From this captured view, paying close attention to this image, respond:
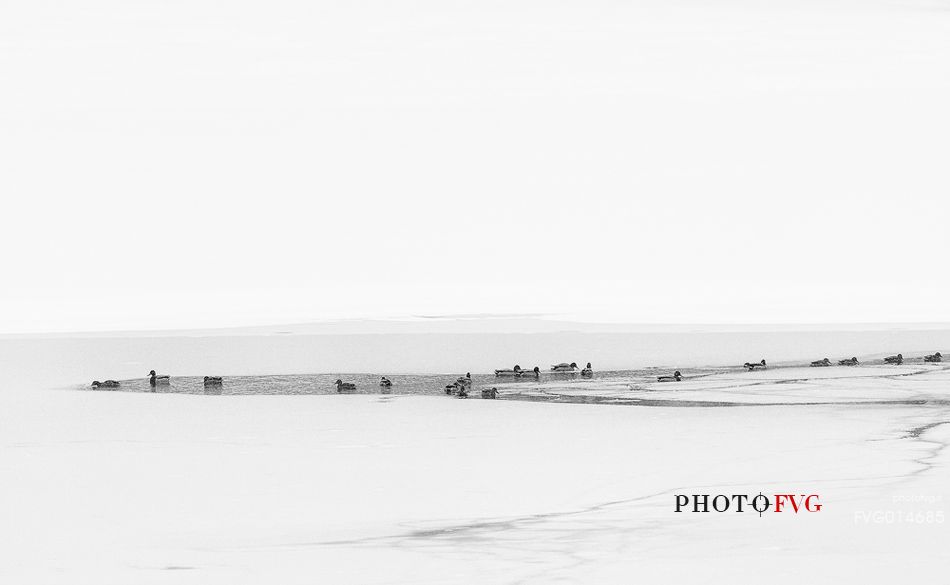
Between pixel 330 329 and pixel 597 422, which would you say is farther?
pixel 330 329

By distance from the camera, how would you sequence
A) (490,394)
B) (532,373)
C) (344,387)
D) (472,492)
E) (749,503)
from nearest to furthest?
1. (749,503)
2. (472,492)
3. (490,394)
4. (344,387)
5. (532,373)

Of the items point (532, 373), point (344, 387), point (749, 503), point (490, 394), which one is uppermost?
point (532, 373)

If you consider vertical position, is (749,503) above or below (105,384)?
below

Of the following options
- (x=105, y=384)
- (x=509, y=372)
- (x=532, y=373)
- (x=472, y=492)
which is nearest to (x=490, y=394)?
(x=509, y=372)

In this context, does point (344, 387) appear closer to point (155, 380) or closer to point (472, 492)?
point (155, 380)

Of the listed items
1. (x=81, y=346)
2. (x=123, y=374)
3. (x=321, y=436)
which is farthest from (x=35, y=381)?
(x=81, y=346)

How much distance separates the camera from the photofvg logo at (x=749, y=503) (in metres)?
7.54

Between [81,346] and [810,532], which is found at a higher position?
[81,346]

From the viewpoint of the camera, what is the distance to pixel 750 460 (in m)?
9.40

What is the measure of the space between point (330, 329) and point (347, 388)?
83.2ft

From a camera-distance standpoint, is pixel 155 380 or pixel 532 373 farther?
pixel 532 373

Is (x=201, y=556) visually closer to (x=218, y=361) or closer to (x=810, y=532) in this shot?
(x=810, y=532)

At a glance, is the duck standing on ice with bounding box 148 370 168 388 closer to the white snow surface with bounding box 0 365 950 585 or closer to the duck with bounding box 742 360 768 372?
the white snow surface with bounding box 0 365 950 585

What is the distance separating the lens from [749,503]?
769 cm
